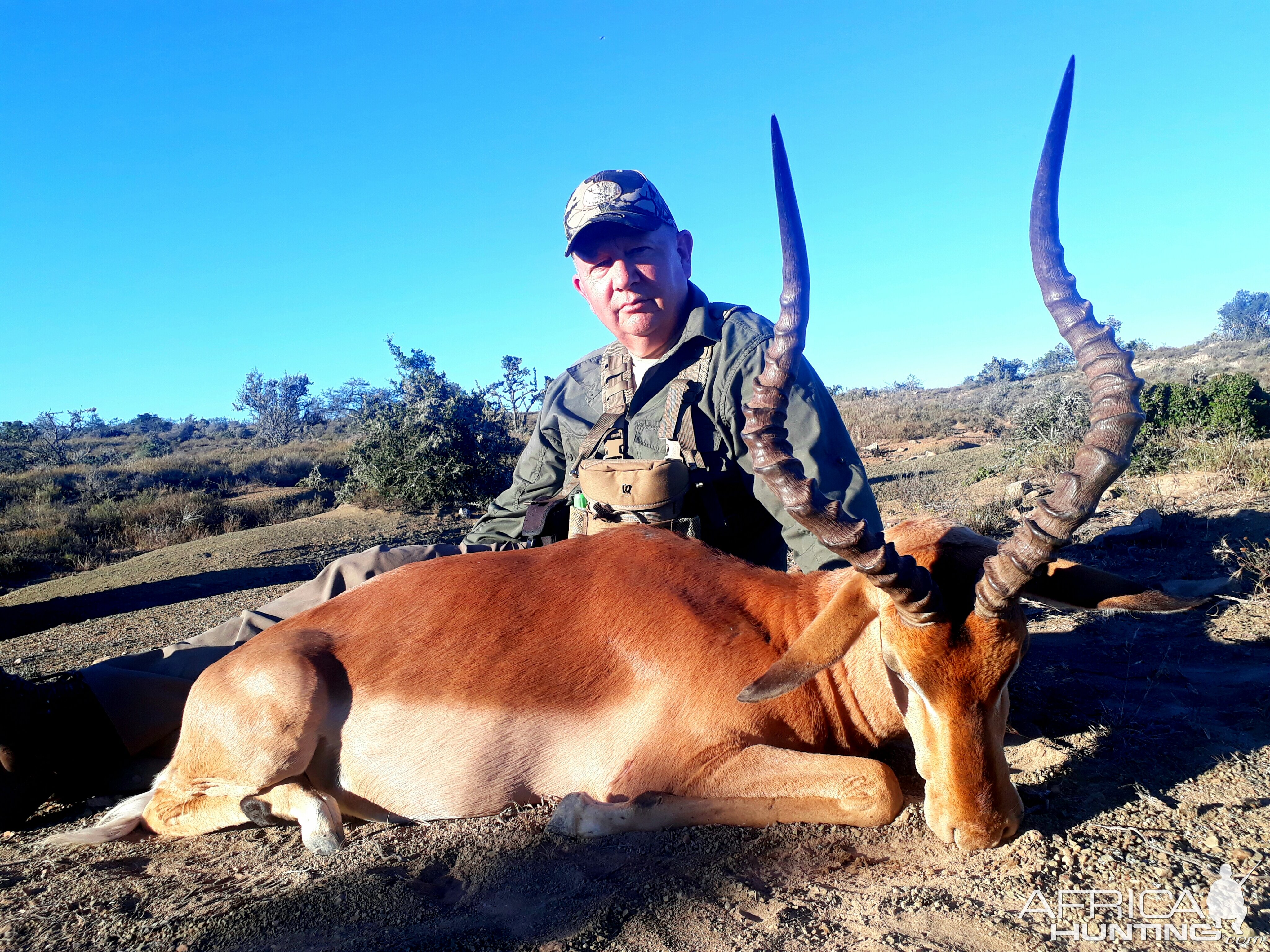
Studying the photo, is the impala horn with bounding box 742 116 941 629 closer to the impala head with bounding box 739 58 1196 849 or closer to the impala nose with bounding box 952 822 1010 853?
the impala head with bounding box 739 58 1196 849

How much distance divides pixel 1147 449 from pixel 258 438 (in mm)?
49905

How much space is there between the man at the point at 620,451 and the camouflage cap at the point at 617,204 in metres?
0.01

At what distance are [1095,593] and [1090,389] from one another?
33.2 inches

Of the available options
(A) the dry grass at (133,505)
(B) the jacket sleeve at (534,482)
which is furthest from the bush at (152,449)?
(B) the jacket sleeve at (534,482)

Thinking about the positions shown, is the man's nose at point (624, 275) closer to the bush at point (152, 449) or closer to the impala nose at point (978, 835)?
the impala nose at point (978, 835)

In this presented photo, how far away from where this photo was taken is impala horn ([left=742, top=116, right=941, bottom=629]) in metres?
2.74

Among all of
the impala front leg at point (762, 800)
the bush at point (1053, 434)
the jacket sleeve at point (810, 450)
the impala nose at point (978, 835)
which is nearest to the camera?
the impala nose at point (978, 835)

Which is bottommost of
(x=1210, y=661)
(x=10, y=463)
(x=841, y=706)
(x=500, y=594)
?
(x=1210, y=661)

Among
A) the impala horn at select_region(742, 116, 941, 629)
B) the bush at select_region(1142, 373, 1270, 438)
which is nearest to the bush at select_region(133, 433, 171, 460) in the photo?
the bush at select_region(1142, 373, 1270, 438)

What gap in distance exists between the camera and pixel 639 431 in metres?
5.32

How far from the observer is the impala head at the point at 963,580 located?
104 inches

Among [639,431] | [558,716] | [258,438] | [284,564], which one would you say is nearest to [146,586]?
[284,564]

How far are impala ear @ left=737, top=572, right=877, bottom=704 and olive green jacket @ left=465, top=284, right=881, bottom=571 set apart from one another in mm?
1166

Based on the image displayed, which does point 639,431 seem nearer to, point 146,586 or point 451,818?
point 451,818
